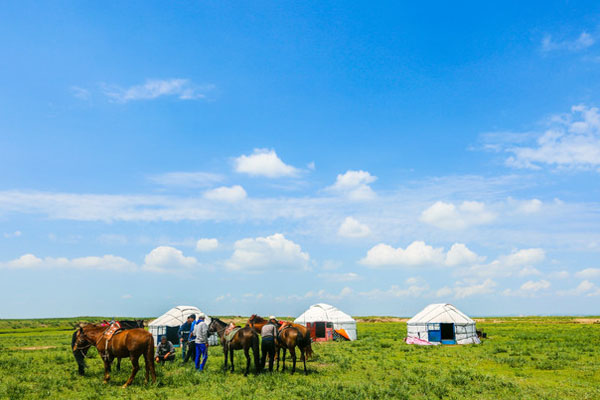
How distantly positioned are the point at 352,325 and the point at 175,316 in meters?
17.6

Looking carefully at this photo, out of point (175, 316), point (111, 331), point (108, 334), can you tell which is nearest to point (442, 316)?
point (175, 316)

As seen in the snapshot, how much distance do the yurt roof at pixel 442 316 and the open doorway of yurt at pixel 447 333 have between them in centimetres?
71

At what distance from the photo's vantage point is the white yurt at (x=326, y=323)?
4134 cm

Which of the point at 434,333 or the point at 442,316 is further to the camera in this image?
the point at 442,316

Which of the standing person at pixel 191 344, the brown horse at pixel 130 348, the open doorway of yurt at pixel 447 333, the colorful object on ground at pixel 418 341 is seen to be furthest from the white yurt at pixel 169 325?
the open doorway of yurt at pixel 447 333

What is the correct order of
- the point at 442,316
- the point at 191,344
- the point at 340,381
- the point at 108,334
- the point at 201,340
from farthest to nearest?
the point at 442,316 → the point at 191,344 → the point at 201,340 → the point at 340,381 → the point at 108,334

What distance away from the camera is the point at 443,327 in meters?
38.2

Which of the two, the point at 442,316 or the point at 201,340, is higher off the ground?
the point at 201,340

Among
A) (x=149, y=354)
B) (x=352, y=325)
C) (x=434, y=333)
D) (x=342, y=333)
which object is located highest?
(x=149, y=354)

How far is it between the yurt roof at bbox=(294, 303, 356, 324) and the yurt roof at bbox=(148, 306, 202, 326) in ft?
37.4

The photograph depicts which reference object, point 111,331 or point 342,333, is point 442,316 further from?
point 111,331

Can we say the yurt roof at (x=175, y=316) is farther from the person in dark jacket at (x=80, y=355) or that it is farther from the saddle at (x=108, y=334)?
the saddle at (x=108, y=334)

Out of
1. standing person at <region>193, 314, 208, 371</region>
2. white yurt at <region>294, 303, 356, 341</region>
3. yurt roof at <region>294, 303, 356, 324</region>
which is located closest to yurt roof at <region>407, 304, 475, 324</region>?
white yurt at <region>294, 303, 356, 341</region>

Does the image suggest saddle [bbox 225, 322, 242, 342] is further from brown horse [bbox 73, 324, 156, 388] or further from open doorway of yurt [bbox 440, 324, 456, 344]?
open doorway of yurt [bbox 440, 324, 456, 344]
